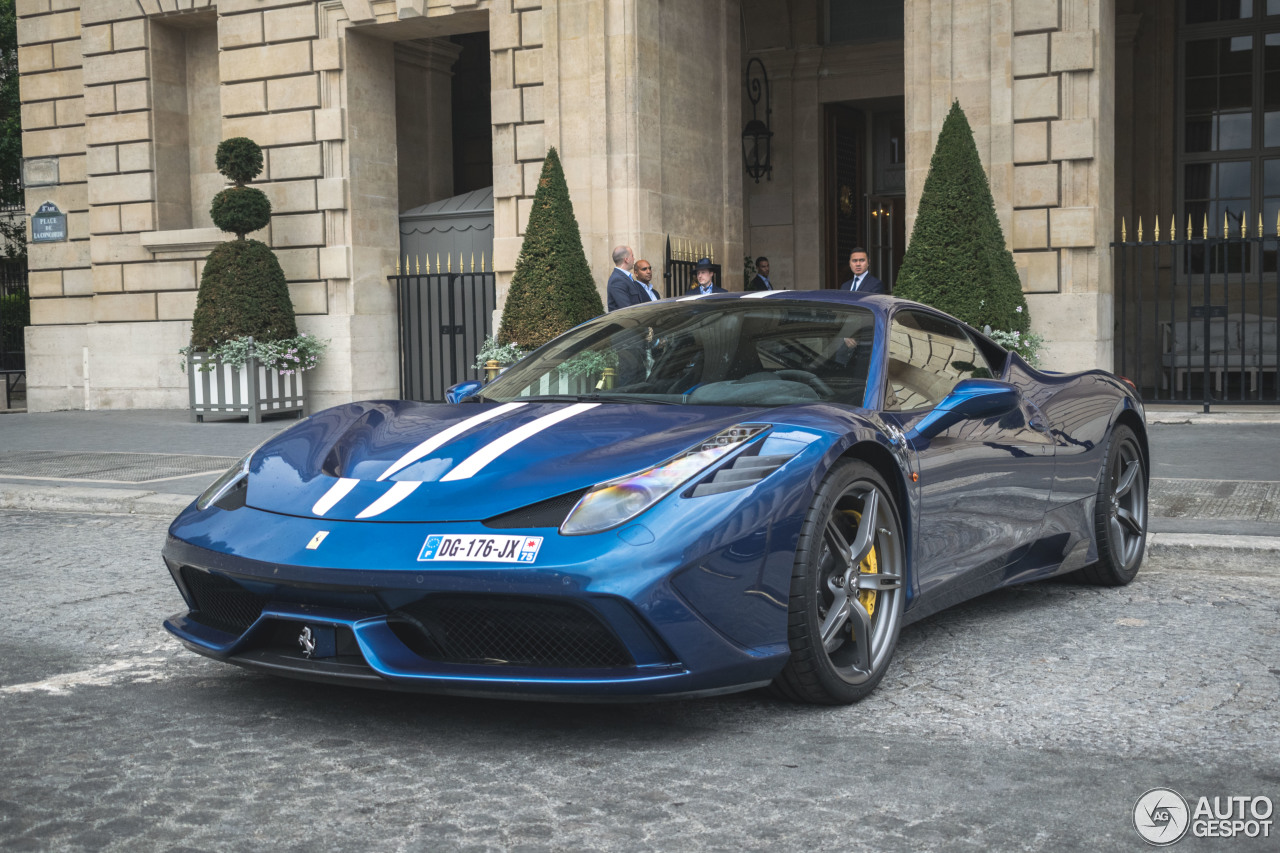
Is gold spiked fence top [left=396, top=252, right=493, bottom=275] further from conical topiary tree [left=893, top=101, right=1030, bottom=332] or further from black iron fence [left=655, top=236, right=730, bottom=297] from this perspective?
conical topiary tree [left=893, top=101, right=1030, bottom=332]

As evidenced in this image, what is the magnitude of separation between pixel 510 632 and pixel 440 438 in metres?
0.80

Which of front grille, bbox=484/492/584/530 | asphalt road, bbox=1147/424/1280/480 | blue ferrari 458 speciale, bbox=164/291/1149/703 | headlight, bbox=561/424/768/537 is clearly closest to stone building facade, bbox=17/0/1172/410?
asphalt road, bbox=1147/424/1280/480

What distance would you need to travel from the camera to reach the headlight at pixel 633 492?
3.34 metres

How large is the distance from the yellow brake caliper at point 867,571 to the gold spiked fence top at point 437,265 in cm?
1254

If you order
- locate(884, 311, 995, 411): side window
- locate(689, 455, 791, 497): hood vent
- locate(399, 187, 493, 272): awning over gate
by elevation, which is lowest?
locate(689, 455, 791, 497): hood vent

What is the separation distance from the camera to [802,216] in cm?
2094

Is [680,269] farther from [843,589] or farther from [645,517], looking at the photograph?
[645,517]

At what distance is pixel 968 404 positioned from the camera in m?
4.50

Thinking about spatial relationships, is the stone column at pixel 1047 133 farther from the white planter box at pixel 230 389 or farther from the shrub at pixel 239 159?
the shrub at pixel 239 159

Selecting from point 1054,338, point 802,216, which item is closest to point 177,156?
point 802,216

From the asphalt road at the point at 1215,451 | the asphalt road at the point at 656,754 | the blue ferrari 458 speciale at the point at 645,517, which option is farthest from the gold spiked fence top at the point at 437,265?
the asphalt road at the point at 656,754

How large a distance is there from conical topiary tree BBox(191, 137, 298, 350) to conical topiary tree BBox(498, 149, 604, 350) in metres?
3.11

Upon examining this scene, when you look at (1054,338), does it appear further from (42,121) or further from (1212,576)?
(42,121)

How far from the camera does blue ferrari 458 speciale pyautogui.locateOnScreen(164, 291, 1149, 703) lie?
3307 mm
